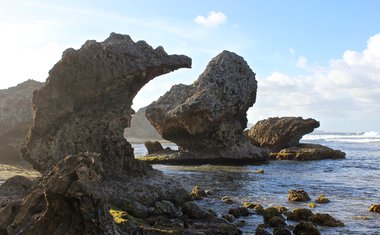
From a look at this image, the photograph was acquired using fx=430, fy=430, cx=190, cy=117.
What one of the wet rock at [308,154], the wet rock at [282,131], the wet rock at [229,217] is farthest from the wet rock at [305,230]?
the wet rock at [282,131]

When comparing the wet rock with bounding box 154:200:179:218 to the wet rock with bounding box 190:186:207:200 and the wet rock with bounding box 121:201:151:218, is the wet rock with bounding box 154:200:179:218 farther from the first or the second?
the wet rock with bounding box 190:186:207:200

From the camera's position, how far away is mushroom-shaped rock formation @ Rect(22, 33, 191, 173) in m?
18.5

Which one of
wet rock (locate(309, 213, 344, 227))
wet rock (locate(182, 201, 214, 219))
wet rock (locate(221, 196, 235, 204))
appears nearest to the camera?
wet rock (locate(182, 201, 214, 219))

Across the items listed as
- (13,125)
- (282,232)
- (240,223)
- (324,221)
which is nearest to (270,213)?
(240,223)

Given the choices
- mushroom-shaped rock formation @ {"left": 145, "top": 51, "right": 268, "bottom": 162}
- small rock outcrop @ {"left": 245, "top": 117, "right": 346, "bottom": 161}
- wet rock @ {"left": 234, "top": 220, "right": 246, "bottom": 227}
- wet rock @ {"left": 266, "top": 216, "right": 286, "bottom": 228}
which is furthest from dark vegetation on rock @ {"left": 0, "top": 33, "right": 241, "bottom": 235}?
small rock outcrop @ {"left": 245, "top": 117, "right": 346, "bottom": 161}

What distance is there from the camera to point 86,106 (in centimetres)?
1934

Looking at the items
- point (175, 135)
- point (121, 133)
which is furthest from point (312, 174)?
point (121, 133)

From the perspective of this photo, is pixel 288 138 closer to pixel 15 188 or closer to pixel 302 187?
pixel 302 187

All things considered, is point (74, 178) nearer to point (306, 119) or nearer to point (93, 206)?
point (93, 206)

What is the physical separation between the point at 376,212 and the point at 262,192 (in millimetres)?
7230

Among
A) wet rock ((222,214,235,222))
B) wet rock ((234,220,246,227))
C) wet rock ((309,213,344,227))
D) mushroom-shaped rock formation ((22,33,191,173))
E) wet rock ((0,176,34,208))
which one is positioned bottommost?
wet rock ((234,220,246,227))

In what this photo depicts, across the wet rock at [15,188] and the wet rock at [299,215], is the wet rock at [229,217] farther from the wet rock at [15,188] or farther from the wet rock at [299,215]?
the wet rock at [15,188]

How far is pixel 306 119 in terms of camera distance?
5903cm

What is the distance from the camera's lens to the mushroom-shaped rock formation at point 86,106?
18516mm
